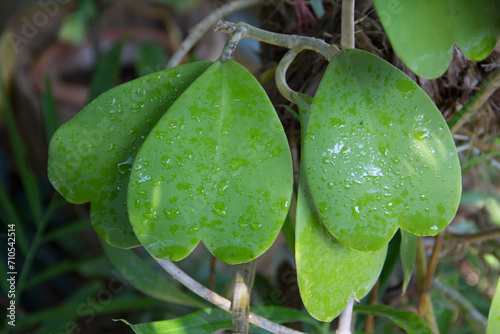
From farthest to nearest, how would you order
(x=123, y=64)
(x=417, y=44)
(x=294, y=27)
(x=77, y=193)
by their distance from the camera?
(x=123, y=64)
(x=294, y=27)
(x=77, y=193)
(x=417, y=44)

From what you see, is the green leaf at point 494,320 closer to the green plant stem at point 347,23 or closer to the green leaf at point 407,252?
the green leaf at point 407,252

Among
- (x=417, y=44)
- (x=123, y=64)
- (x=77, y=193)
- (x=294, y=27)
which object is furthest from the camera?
(x=123, y=64)

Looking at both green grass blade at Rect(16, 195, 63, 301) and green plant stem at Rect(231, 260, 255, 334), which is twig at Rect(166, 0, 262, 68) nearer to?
green plant stem at Rect(231, 260, 255, 334)

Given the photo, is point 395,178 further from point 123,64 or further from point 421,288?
point 123,64

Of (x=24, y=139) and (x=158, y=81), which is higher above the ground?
(x=158, y=81)

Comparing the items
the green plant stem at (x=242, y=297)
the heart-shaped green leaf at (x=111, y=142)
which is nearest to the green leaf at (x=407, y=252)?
the green plant stem at (x=242, y=297)

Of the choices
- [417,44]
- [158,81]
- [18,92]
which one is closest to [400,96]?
[417,44]

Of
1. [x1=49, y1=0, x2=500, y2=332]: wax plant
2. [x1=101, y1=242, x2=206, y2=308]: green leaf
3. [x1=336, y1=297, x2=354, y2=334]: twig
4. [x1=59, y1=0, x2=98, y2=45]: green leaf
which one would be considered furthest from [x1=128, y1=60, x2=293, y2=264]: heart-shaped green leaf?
[x1=59, y1=0, x2=98, y2=45]: green leaf
